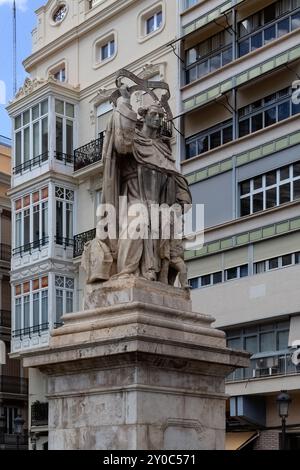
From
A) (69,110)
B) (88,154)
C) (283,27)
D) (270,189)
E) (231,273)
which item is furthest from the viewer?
(69,110)

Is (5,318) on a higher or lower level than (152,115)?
higher

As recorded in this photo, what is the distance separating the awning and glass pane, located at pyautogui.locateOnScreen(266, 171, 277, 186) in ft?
29.7

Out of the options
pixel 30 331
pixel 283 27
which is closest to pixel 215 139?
pixel 283 27

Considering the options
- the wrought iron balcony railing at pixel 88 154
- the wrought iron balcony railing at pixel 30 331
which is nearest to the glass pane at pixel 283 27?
the wrought iron balcony railing at pixel 88 154

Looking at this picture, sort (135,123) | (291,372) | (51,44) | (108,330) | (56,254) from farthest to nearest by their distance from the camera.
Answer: (51,44)
(56,254)
(291,372)
(135,123)
(108,330)

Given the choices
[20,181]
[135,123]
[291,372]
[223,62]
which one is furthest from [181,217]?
[20,181]

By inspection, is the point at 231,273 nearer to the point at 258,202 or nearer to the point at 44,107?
the point at 258,202

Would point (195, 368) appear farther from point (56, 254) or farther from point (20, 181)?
point (20, 181)

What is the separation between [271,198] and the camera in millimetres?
36438

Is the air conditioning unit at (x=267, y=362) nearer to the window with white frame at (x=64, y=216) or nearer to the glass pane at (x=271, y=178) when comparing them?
the glass pane at (x=271, y=178)

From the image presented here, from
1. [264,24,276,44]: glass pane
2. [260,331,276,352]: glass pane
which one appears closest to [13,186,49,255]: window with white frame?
[260,331,276,352]: glass pane

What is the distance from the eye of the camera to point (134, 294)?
12.1 m

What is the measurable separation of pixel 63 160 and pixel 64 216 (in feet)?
8.49
